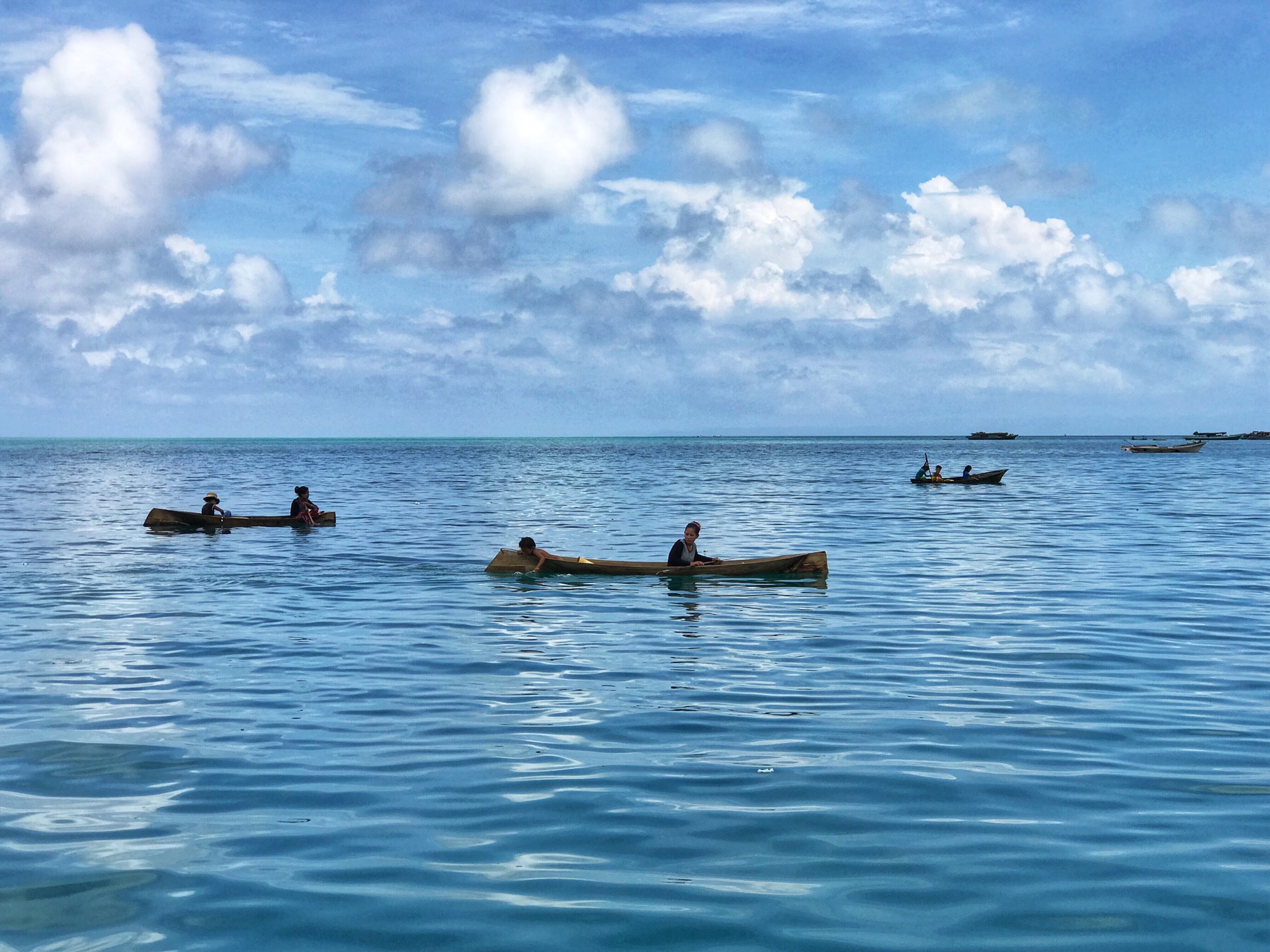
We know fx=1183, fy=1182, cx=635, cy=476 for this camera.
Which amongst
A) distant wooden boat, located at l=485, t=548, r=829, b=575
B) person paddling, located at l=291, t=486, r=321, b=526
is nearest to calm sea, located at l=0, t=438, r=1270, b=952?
distant wooden boat, located at l=485, t=548, r=829, b=575

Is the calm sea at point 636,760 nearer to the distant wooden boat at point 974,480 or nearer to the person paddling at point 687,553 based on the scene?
the person paddling at point 687,553

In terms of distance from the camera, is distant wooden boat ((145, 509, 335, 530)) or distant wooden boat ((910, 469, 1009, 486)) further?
distant wooden boat ((910, 469, 1009, 486))

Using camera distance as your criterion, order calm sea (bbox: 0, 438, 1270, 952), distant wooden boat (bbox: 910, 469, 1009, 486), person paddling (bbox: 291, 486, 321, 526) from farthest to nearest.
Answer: distant wooden boat (bbox: 910, 469, 1009, 486)
person paddling (bbox: 291, 486, 321, 526)
calm sea (bbox: 0, 438, 1270, 952)

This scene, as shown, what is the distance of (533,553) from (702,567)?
419 centimetres

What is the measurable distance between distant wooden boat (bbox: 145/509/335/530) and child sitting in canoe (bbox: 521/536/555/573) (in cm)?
1587

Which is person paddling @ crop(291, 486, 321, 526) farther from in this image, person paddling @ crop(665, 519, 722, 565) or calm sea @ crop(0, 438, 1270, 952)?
person paddling @ crop(665, 519, 722, 565)

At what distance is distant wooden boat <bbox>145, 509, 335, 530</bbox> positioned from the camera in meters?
41.2

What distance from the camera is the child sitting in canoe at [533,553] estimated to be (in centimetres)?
2739

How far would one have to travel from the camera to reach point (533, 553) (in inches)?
1089

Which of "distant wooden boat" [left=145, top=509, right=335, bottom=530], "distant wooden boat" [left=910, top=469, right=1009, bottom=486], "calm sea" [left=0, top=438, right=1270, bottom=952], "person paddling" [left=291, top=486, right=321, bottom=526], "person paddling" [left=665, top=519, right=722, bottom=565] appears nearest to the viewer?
"calm sea" [left=0, top=438, right=1270, bottom=952]

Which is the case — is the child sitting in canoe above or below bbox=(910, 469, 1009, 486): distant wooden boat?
below

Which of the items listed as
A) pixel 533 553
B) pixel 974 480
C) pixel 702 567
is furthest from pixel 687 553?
pixel 974 480

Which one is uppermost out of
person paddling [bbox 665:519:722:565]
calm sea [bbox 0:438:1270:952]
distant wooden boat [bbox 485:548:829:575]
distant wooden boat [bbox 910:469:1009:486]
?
distant wooden boat [bbox 910:469:1009:486]

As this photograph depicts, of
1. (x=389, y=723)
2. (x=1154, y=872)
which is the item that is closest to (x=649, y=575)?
(x=389, y=723)
